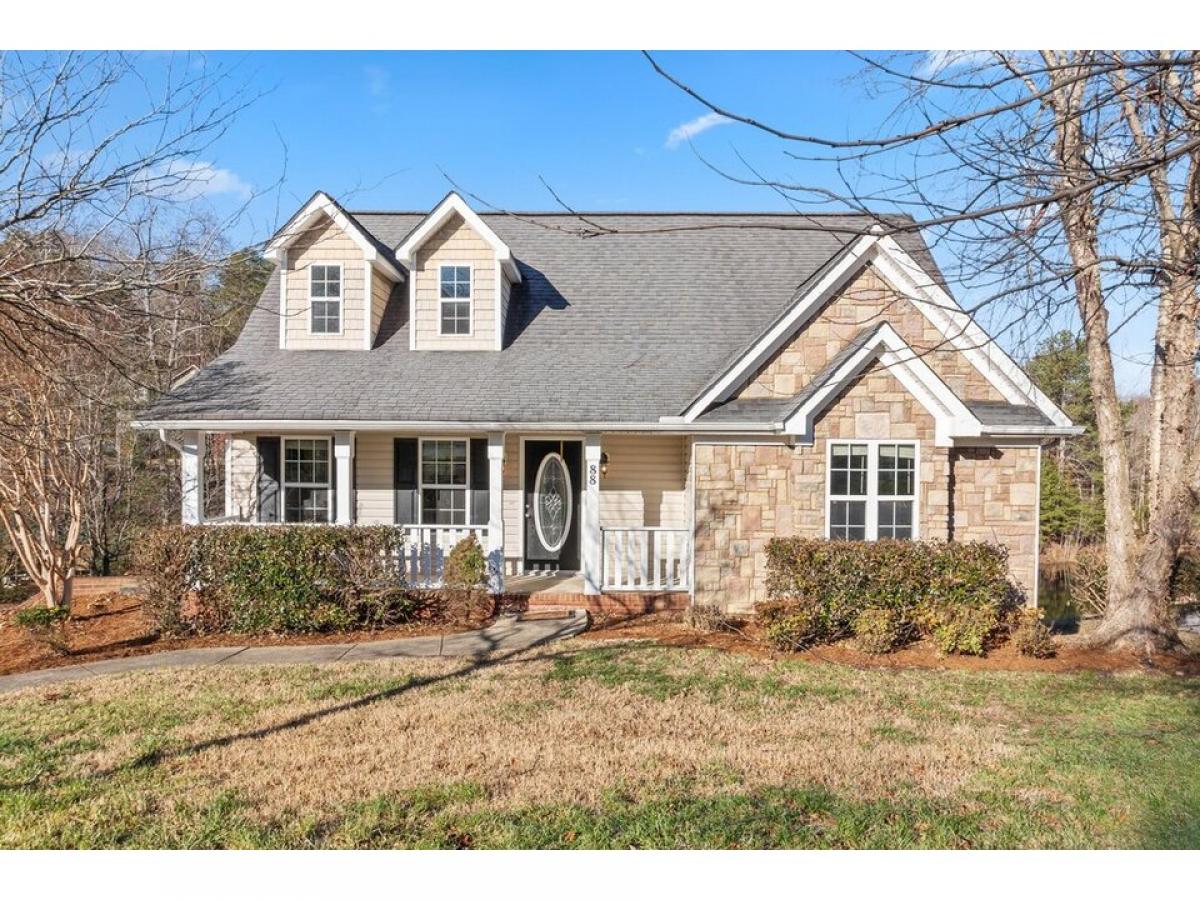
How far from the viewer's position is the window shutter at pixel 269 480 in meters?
12.2

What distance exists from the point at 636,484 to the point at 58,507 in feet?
29.2

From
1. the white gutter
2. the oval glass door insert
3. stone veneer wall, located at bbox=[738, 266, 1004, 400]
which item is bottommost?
the oval glass door insert

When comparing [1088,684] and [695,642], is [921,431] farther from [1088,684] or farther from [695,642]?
[695,642]

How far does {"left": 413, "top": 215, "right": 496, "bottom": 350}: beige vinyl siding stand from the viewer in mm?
12508

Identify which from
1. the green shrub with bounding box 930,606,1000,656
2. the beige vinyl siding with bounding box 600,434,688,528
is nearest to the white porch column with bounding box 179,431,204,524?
the beige vinyl siding with bounding box 600,434,688,528

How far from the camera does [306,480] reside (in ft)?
40.6

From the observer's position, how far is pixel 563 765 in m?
5.24

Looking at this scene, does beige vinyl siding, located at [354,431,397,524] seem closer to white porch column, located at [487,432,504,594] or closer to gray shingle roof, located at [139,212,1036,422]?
gray shingle roof, located at [139,212,1036,422]

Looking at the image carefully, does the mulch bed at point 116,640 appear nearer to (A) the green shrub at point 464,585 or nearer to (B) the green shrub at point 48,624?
(B) the green shrub at point 48,624

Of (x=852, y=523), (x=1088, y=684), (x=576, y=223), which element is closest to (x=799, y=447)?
(x=852, y=523)

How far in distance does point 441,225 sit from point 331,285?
7.13 ft

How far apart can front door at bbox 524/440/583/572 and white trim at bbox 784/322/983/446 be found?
13.5 feet

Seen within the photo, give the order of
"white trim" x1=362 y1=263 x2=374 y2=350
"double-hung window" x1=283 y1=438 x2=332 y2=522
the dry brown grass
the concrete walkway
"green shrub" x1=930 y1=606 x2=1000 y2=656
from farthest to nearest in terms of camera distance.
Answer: "white trim" x1=362 y1=263 x2=374 y2=350 < "double-hung window" x1=283 y1=438 x2=332 y2=522 < "green shrub" x1=930 y1=606 x2=1000 y2=656 < the concrete walkway < the dry brown grass

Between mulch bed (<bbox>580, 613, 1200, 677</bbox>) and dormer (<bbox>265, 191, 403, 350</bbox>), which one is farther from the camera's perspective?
dormer (<bbox>265, 191, 403, 350</bbox>)
